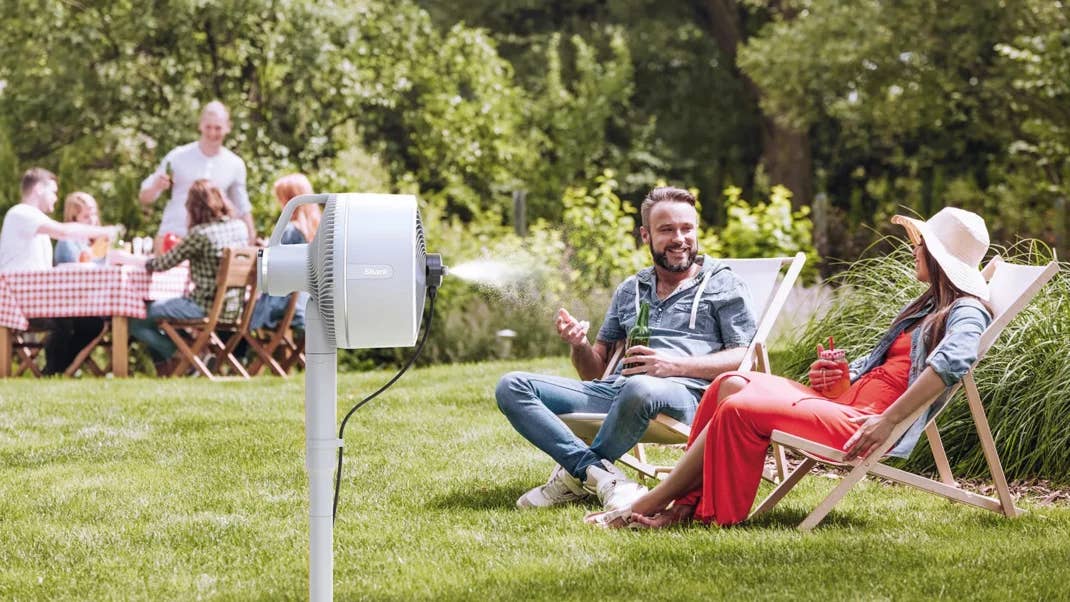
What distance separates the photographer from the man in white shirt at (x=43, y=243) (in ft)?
30.2

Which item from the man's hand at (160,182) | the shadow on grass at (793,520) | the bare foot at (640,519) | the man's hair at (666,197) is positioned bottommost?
the shadow on grass at (793,520)

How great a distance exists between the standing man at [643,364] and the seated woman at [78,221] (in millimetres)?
5632

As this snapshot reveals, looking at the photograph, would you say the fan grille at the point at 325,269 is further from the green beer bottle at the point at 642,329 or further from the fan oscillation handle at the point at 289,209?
the green beer bottle at the point at 642,329

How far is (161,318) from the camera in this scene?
9023mm

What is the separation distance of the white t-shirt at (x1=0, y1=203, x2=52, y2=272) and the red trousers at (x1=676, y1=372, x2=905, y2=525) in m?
6.36

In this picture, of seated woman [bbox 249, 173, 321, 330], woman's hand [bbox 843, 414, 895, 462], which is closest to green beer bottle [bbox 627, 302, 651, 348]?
woman's hand [bbox 843, 414, 895, 462]

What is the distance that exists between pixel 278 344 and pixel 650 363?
506 centimetres

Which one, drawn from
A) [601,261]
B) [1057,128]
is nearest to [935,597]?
[601,261]

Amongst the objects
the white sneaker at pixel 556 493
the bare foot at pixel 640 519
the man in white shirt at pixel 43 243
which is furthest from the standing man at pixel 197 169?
the bare foot at pixel 640 519

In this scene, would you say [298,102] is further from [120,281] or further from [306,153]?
[120,281]

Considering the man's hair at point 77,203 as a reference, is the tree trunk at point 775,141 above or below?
above

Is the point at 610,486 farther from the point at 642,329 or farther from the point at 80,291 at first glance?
the point at 80,291

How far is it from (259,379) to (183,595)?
17.7 feet

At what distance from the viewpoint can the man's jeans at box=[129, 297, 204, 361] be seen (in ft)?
29.5
